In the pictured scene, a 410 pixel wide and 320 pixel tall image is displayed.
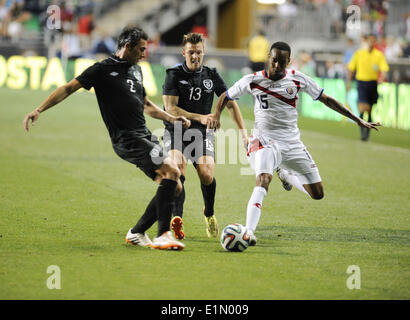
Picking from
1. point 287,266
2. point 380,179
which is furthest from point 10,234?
point 380,179

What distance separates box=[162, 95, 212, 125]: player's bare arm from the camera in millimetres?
8156

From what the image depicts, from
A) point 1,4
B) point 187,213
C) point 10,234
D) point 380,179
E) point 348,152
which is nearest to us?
point 10,234

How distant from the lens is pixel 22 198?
10.2m

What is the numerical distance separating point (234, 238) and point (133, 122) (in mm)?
1486

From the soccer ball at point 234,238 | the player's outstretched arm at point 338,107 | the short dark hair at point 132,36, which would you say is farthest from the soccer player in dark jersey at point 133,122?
the player's outstretched arm at point 338,107

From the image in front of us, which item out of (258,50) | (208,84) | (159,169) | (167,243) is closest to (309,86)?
(208,84)

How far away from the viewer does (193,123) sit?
8.36 meters

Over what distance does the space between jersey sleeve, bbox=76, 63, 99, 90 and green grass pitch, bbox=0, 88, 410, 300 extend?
1.58 m

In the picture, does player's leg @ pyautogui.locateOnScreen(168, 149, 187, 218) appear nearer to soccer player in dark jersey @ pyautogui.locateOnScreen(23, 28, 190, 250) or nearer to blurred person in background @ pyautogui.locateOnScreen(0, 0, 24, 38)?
soccer player in dark jersey @ pyautogui.locateOnScreen(23, 28, 190, 250)

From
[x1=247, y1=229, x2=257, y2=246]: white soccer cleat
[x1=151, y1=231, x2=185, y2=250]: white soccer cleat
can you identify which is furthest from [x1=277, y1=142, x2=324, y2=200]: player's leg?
[x1=151, y1=231, x2=185, y2=250]: white soccer cleat

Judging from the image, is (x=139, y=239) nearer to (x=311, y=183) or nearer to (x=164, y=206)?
(x=164, y=206)

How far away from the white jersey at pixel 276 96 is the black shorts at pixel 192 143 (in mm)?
521
